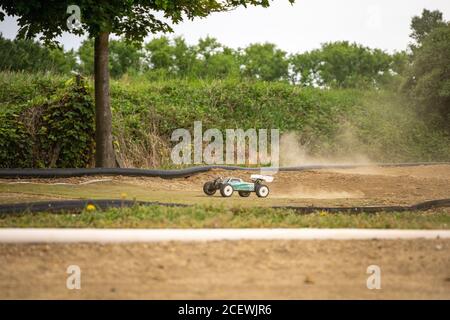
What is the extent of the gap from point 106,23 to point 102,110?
321cm

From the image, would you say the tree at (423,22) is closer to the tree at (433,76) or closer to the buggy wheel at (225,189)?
the tree at (433,76)

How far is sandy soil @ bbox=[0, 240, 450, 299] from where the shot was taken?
635cm

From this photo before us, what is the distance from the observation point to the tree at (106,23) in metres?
15.7

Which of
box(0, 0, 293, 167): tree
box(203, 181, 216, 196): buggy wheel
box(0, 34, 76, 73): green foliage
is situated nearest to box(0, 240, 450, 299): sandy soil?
box(203, 181, 216, 196): buggy wheel

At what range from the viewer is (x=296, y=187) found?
18.2m

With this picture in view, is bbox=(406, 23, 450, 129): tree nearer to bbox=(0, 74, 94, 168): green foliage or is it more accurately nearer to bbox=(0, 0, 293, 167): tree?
bbox=(0, 0, 293, 167): tree

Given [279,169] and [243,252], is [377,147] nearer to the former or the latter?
[279,169]

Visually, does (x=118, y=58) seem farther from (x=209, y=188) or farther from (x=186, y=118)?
(x=209, y=188)

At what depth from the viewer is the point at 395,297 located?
6.39 m

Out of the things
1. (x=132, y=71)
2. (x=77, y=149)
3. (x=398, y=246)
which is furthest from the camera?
(x=132, y=71)
